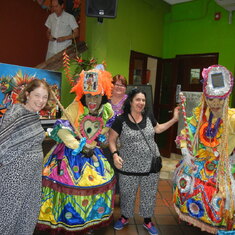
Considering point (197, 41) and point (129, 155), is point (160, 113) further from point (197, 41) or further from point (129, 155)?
point (129, 155)

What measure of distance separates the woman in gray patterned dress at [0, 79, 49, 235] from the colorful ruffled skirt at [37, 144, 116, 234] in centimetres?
18

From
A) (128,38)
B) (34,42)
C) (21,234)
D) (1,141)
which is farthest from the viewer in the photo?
(34,42)

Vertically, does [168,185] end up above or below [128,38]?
below

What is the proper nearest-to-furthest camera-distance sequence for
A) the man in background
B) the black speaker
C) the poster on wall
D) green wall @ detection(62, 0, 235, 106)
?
the poster on wall → the black speaker → the man in background → green wall @ detection(62, 0, 235, 106)

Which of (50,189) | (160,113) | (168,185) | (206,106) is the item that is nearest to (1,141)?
(50,189)

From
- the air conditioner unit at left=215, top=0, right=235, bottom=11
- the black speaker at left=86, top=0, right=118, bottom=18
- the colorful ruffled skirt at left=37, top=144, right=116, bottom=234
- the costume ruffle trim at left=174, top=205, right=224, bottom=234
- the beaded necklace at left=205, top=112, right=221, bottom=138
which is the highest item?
the air conditioner unit at left=215, top=0, right=235, bottom=11

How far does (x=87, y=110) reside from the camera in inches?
85.8

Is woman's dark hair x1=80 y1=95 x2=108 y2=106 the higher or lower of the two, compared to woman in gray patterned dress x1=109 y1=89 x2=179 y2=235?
higher

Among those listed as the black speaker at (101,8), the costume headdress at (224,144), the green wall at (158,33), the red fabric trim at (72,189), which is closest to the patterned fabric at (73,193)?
the red fabric trim at (72,189)

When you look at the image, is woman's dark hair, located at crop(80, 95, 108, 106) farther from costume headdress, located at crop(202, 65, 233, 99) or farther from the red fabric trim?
costume headdress, located at crop(202, 65, 233, 99)

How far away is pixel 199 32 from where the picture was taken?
4.88 m

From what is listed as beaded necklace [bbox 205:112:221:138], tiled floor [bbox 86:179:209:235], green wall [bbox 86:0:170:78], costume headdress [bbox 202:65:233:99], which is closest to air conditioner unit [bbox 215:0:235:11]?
green wall [bbox 86:0:170:78]

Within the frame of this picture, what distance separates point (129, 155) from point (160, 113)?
3.51 metres

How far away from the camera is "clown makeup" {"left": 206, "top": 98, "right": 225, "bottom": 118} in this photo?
2.04 meters
